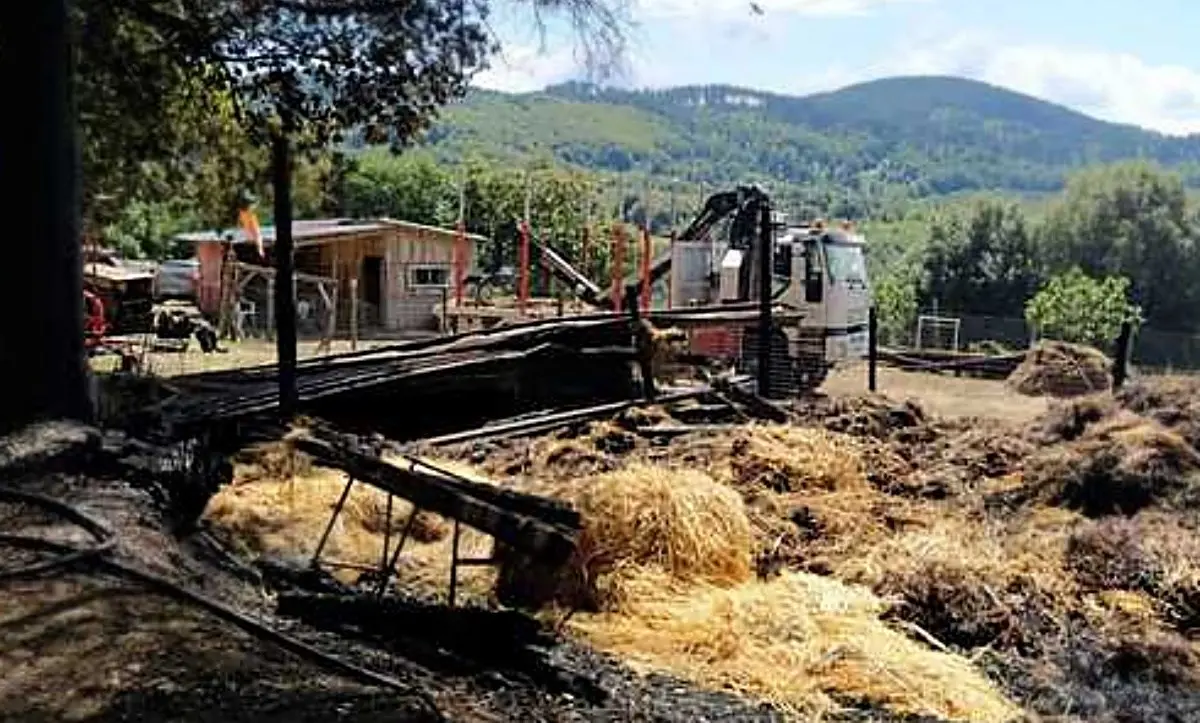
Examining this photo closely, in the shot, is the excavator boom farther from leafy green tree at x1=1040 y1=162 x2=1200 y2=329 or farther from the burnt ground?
leafy green tree at x1=1040 y1=162 x2=1200 y2=329

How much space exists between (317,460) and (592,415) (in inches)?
266

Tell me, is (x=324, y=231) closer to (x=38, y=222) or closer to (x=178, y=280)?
(x=178, y=280)

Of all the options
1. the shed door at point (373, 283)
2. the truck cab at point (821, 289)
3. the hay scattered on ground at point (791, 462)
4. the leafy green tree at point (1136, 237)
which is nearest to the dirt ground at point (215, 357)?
the truck cab at point (821, 289)

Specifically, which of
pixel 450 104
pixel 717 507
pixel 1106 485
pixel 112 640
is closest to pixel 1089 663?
pixel 717 507

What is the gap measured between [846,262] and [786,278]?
1306 millimetres

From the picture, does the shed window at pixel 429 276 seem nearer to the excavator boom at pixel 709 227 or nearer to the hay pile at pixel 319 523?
the excavator boom at pixel 709 227

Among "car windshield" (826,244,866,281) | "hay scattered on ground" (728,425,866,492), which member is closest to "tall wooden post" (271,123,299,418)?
"hay scattered on ground" (728,425,866,492)

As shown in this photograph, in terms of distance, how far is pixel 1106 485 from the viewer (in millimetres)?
11484

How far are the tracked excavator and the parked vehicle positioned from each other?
1868 centimetres

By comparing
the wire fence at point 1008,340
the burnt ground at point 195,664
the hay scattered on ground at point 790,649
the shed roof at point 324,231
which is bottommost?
the wire fence at point 1008,340

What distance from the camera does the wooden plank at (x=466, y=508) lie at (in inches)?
257

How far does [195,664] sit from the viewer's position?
5.23 m

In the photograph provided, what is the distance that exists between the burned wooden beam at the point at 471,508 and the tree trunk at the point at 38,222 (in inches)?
85.4

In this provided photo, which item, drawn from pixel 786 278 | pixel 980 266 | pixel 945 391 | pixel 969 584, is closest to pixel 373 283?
Answer: pixel 786 278
